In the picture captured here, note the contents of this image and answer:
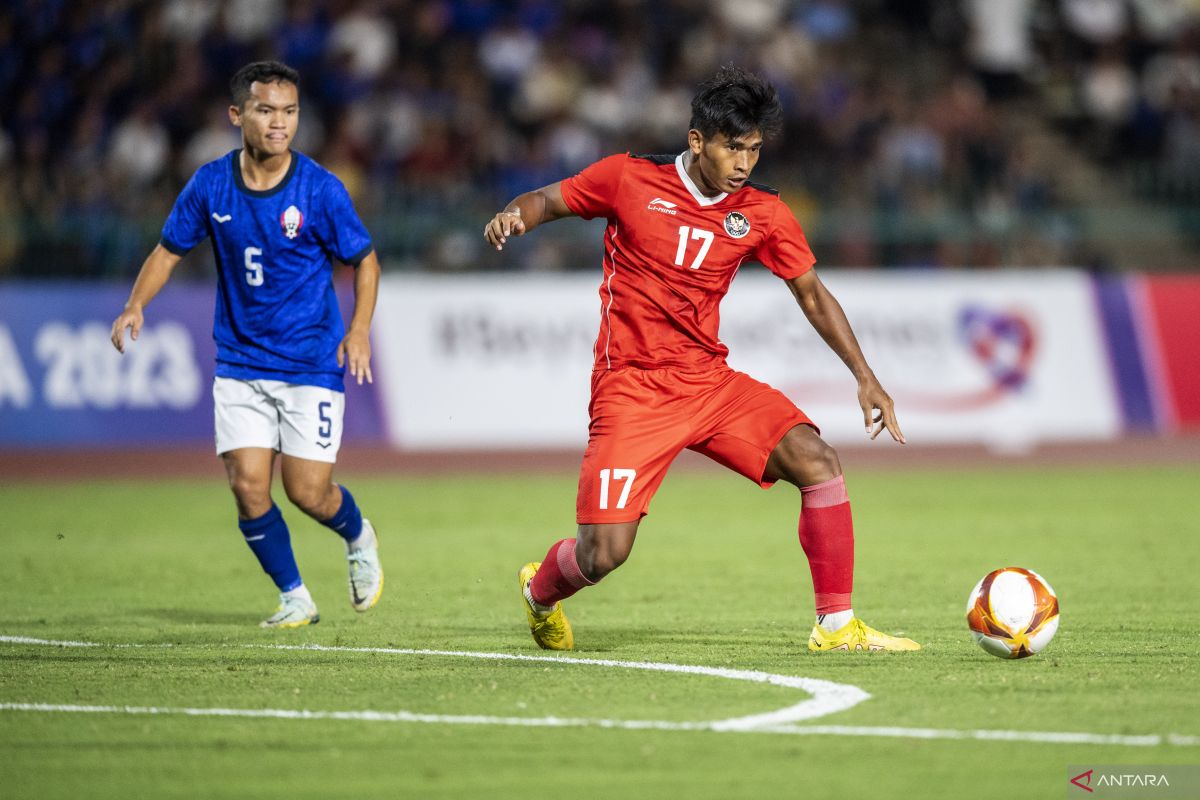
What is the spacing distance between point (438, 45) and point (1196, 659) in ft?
50.6

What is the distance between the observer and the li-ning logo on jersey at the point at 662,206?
7070 mm

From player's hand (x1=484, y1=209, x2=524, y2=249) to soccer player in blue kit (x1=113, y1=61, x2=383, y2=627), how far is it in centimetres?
131

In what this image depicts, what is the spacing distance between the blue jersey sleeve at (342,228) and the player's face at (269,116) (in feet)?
1.08

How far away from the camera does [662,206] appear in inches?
279

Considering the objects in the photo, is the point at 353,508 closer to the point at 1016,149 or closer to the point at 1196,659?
the point at 1196,659

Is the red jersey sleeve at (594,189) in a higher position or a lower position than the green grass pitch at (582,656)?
higher

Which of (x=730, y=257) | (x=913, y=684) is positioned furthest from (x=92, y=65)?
(x=913, y=684)

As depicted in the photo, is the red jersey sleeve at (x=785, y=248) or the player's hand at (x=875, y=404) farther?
the red jersey sleeve at (x=785, y=248)

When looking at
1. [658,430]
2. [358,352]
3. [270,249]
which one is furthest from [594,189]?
[270,249]

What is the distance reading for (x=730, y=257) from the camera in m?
7.10

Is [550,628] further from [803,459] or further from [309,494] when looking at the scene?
[309,494]

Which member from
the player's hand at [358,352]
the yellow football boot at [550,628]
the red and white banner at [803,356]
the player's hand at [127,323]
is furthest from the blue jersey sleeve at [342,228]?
the red and white banner at [803,356]

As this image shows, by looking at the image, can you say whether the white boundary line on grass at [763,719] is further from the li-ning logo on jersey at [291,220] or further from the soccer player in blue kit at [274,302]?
the li-ning logo on jersey at [291,220]

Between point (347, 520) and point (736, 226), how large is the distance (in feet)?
8.46
